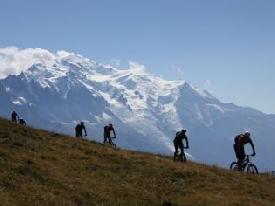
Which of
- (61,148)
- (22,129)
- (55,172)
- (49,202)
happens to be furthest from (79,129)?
(49,202)

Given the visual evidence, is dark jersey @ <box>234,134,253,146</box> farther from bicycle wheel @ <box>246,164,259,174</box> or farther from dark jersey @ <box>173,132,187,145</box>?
dark jersey @ <box>173,132,187,145</box>

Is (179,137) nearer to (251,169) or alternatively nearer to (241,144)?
(241,144)

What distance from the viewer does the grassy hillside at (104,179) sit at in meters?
30.4

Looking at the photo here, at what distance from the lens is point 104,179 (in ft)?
119

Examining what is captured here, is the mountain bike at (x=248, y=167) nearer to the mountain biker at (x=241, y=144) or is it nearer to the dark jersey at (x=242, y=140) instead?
the mountain biker at (x=241, y=144)

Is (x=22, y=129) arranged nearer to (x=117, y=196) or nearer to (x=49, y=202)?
(x=117, y=196)

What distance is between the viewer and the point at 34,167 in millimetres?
34656

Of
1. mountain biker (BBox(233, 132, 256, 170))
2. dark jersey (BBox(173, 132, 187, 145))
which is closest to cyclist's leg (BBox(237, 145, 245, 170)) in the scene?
mountain biker (BBox(233, 132, 256, 170))

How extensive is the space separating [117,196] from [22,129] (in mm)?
18287

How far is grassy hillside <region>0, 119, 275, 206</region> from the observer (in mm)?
30422

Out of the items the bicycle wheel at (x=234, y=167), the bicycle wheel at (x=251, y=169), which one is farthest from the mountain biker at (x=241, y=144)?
the bicycle wheel at (x=251, y=169)

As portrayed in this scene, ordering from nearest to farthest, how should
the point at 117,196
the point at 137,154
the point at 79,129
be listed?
1. the point at 117,196
2. the point at 137,154
3. the point at 79,129

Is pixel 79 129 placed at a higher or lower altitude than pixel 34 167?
higher

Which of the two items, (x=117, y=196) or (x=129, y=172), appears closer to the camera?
(x=117, y=196)
